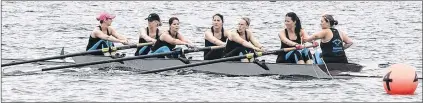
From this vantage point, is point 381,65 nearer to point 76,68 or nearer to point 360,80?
point 360,80

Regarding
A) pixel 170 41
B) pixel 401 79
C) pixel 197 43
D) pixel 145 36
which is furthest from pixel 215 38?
pixel 197 43

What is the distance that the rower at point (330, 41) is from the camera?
2062 cm

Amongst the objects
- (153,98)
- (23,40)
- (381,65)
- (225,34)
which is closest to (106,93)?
(153,98)

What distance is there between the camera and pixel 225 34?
71.7ft

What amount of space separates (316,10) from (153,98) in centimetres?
2769

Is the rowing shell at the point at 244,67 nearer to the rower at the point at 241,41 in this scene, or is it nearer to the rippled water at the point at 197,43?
the rippled water at the point at 197,43

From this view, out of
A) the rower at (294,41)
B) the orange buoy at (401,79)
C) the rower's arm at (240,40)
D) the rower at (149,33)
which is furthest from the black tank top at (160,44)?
the orange buoy at (401,79)

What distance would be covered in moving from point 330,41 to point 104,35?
4738mm

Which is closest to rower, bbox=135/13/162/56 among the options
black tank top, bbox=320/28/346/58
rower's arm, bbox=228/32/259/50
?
rower's arm, bbox=228/32/259/50

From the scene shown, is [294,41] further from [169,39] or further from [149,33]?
[149,33]

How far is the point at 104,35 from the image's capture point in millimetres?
22875

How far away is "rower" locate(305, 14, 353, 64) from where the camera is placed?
67.7 feet

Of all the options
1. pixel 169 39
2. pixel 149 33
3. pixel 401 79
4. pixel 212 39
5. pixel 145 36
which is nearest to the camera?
pixel 401 79

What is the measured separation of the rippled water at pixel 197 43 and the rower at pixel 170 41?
81cm
